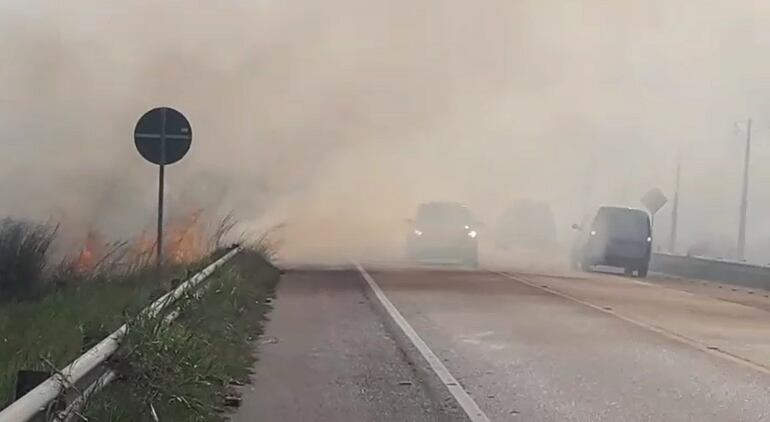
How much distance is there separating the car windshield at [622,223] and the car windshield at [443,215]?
333 cm

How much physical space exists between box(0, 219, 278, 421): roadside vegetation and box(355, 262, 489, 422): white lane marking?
4.97 ft

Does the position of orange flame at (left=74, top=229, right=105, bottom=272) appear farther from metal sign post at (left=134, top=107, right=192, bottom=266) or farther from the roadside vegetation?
metal sign post at (left=134, top=107, right=192, bottom=266)

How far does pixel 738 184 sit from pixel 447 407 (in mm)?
41104

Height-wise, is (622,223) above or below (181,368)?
above

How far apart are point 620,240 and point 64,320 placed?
21.9 meters

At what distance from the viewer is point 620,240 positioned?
1161 inches

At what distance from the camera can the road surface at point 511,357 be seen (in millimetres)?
8172

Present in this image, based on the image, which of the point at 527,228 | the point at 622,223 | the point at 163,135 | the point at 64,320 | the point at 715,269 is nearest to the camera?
the point at 64,320

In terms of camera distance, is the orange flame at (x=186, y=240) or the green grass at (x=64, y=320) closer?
the green grass at (x=64, y=320)

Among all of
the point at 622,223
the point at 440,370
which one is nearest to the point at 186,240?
the point at 440,370

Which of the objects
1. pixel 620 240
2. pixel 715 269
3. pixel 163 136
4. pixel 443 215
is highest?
pixel 163 136

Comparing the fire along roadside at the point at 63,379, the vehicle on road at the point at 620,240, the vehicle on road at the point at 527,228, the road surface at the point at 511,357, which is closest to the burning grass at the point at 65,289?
the fire along roadside at the point at 63,379

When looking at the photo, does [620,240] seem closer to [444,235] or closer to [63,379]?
[444,235]

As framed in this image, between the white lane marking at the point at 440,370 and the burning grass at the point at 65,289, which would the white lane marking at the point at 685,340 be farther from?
the burning grass at the point at 65,289
